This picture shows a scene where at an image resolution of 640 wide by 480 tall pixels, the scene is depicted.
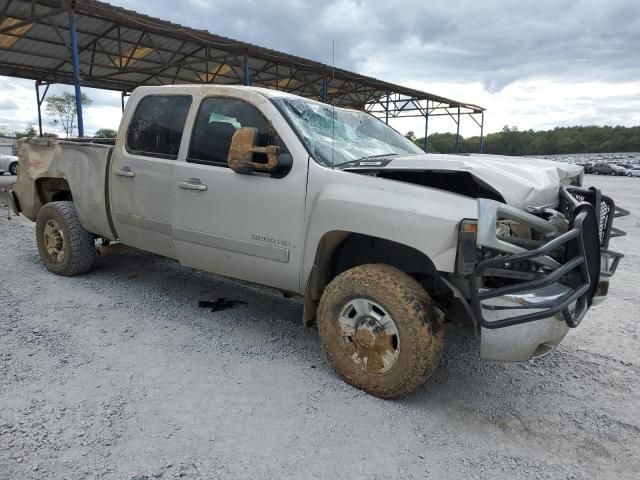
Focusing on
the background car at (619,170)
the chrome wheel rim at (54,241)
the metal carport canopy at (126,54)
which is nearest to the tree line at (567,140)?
the background car at (619,170)

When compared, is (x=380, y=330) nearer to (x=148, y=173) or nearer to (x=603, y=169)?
(x=148, y=173)

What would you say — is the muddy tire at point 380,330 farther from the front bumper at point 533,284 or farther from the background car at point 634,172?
the background car at point 634,172

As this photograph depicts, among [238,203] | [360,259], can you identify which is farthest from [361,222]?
[238,203]

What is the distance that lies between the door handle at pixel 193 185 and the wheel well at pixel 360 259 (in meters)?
1.11

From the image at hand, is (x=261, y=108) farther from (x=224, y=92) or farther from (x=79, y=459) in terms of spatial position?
(x=79, y=459)

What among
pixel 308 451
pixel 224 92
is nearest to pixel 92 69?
pixel 224 92

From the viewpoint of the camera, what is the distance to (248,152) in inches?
123

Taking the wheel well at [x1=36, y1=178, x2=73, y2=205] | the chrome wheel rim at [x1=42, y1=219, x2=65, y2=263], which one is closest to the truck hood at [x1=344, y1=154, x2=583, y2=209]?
the chrome wheel rim at [x1=42, y1=219, x2=65, y2=263]

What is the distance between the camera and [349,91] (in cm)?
2127

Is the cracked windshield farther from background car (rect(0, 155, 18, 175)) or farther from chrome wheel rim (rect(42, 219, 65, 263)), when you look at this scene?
background car (rect(0, 155, 18, 175))

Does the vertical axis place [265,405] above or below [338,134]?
below

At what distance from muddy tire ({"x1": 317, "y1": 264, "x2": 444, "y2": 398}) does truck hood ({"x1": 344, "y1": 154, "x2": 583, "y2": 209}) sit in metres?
0.63

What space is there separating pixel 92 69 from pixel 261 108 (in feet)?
52.1

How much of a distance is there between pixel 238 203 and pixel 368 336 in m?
1.33
